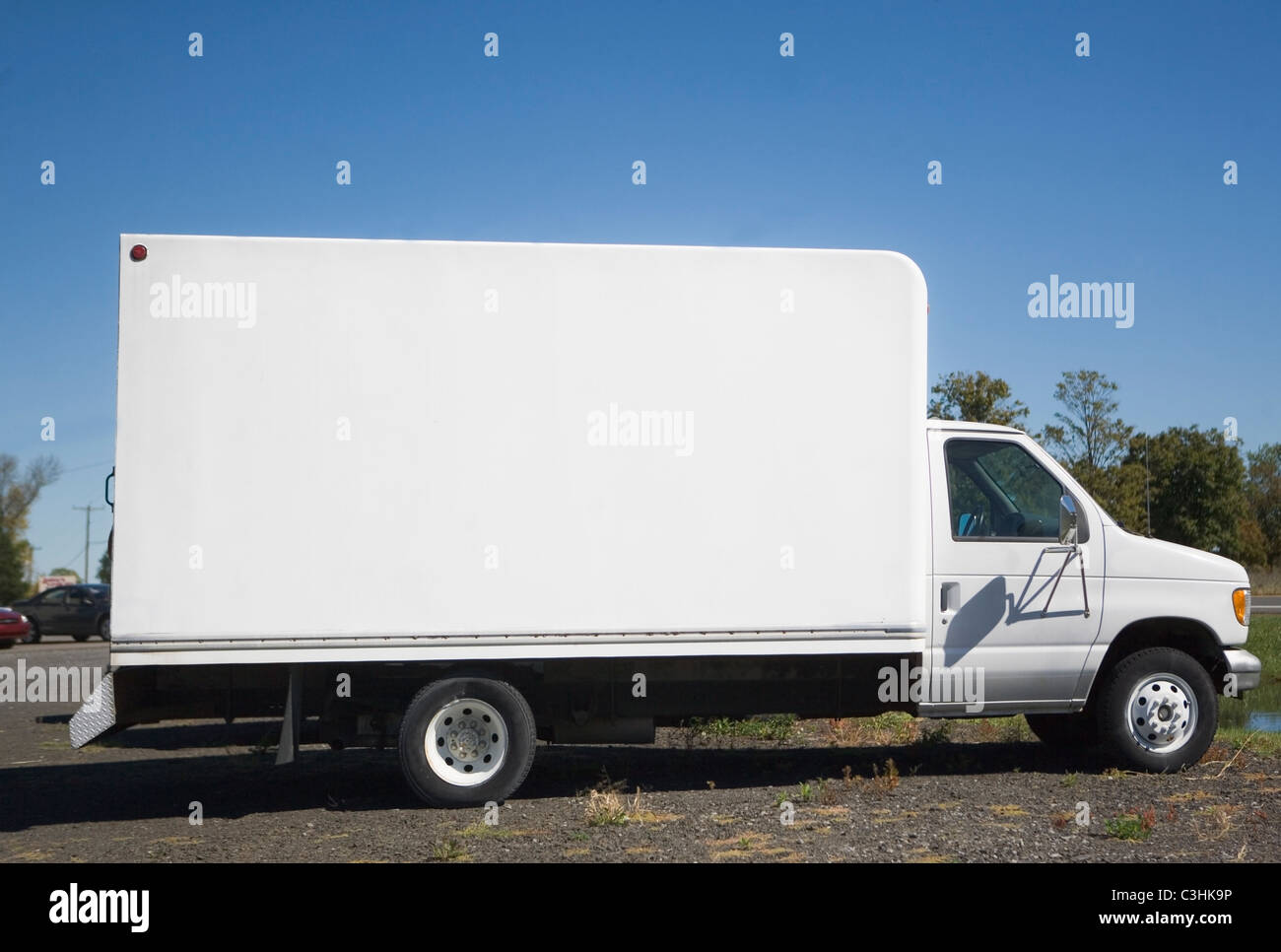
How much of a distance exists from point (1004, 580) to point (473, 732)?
3684 millimetres

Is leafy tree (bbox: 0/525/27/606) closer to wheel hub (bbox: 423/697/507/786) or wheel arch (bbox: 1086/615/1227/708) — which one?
wheel hub (bbox: 423/697/507/786)

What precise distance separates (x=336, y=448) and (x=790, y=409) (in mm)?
2830

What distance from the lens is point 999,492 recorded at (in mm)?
8375

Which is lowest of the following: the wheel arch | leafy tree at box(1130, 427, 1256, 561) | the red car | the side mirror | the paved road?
the paved road

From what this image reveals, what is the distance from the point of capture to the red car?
27266 millimetres

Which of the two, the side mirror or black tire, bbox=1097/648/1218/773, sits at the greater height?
the side mirror

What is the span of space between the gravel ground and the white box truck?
0.58 m

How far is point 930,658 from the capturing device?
8.05 m

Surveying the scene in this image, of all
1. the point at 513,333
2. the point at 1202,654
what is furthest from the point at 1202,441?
the point at 513,333

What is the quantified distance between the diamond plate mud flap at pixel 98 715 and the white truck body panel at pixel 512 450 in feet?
1.25

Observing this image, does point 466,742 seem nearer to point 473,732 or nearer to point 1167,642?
point 473,732

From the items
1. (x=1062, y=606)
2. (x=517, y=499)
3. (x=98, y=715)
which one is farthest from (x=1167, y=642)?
(x=98, y=715)

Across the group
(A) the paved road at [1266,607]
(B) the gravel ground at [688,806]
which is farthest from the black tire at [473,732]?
(A) the paved road at [1266,607]

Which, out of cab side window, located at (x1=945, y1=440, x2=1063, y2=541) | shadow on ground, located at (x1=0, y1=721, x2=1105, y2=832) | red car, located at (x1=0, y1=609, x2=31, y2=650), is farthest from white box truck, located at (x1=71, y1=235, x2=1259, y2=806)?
red car, located at (x1=0, y1=609, x2=31, y2=650)
